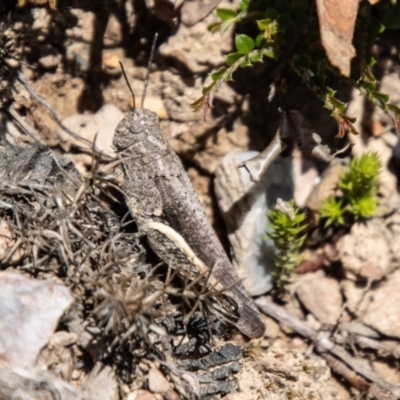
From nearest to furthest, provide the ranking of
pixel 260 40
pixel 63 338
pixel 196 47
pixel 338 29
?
1. pixel 63 338
2. pixel 338 29
3. pixel 260 40
4. pixel 196 47

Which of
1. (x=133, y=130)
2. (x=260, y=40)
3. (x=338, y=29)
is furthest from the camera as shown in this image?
(x=260, y=40)

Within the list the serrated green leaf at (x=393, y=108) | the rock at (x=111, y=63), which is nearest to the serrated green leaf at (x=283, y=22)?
the serrated green leaf at (x=393, y=108)

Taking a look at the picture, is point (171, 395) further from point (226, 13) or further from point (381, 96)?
point (226, 13)

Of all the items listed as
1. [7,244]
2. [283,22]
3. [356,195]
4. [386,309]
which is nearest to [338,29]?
[283,22]

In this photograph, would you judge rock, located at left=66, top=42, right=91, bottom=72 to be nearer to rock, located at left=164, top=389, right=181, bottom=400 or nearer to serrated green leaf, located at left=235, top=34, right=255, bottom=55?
serrated green leaf, located at left=235, top=34, right=255, bottom=55

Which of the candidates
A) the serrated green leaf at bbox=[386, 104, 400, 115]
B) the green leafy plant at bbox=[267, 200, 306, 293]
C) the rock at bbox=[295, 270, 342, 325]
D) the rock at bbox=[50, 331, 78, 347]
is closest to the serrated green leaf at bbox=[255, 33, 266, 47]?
Answer: the serrated green leaf at bbox=[386, 104, 400, 115]

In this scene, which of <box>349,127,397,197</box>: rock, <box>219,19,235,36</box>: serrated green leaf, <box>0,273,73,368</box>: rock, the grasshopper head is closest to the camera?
<box>0,273,73,368</box>: rock
